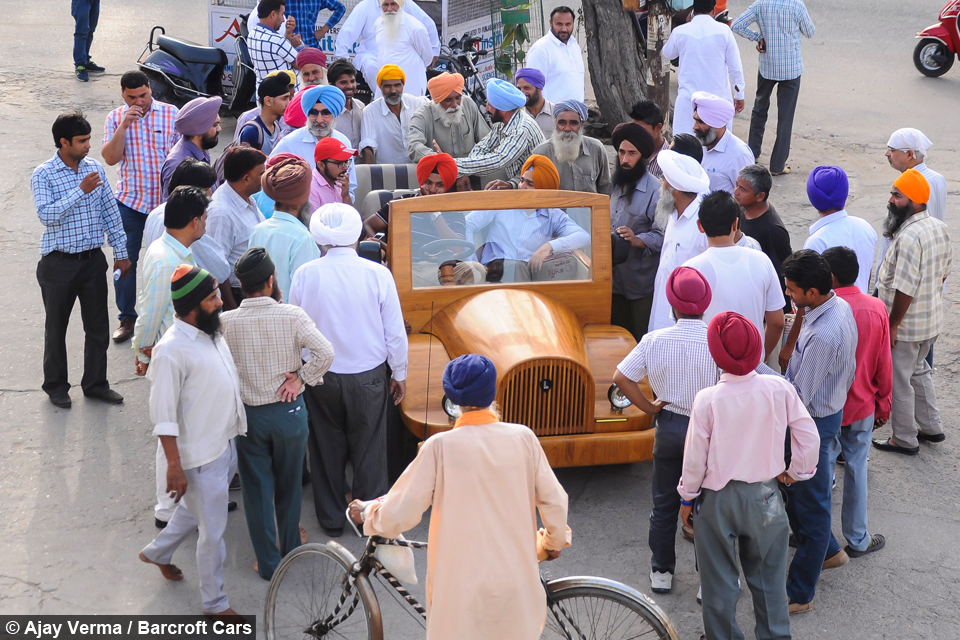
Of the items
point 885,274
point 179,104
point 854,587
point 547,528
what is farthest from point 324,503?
point 179,104

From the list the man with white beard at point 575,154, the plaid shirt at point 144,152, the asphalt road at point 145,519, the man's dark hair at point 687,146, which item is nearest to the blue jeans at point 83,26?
the asphalt road at point 145,519

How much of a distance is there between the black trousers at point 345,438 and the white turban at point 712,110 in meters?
3.56

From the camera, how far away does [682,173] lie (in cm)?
566

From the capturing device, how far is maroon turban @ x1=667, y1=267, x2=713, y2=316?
447 centimetres

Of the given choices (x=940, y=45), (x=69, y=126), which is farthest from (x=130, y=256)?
(x=940, y=45)

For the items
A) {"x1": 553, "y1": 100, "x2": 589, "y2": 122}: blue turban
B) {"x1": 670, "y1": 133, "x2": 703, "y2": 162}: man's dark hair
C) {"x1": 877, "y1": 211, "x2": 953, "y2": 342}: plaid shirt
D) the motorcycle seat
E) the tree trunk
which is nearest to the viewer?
{"x1": 877, "y1": 211, "x2": 953, "y2": 342}: plaid shirt

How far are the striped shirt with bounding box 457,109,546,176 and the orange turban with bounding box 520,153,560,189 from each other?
0.94 meters

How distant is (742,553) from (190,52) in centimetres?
1018

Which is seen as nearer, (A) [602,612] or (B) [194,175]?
(A) [602,612]

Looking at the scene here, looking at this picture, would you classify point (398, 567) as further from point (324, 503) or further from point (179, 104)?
point (179, 104)

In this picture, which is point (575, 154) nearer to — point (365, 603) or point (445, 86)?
point (445, 86)

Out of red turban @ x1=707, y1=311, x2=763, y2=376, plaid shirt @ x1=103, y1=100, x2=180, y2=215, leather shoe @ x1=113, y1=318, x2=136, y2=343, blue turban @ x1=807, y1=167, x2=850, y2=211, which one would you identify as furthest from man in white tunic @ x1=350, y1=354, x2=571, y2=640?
Result: leather shoe @ x1=113, y1=318, x2=136, y2=343

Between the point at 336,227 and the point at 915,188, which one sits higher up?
the point at 915,188

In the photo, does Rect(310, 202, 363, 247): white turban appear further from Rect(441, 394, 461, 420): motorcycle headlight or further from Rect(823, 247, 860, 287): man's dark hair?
Rect(823, 247, 860, 287): man's dark hair
